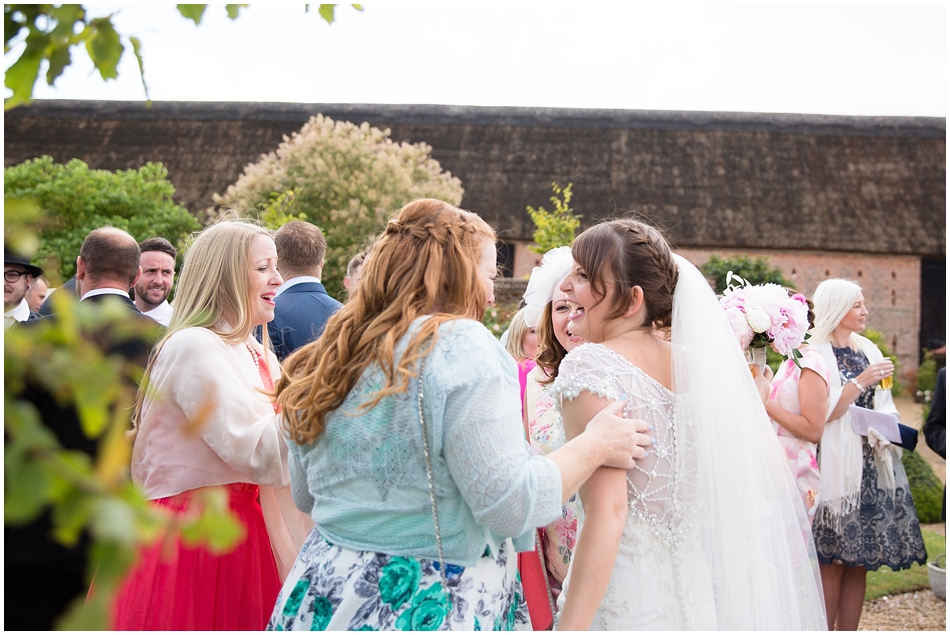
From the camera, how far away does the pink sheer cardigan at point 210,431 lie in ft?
8.23

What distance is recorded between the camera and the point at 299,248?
4473mm

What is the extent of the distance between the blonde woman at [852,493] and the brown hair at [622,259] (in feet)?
9.67

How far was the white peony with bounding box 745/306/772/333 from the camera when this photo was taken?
3.54 metres

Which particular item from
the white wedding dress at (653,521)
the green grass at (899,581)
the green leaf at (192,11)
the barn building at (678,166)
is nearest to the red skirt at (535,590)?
the white wedding dress at (653,521)

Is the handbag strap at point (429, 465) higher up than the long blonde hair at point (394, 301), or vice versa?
the long blonde hair at point (394, 301)

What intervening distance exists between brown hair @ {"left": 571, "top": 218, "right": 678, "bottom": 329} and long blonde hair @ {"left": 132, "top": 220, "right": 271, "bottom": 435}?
1.23 m

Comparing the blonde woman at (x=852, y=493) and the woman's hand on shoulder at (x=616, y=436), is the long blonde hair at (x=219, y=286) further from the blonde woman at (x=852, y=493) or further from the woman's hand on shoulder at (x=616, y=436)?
the blonde woman at (x=852, y=493)

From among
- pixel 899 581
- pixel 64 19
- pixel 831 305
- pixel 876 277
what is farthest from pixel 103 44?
pixel 876 277

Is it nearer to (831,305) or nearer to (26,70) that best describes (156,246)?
(26,70)

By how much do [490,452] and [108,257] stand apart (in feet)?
8.81

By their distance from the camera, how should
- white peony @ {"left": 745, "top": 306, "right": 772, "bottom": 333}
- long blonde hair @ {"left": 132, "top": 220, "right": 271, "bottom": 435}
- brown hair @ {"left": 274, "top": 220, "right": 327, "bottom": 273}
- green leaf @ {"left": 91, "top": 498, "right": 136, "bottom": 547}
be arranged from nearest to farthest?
1. green leaf @ {"left": 91, "top": 498, "right": 136, "bottom": 547}
2. long blonde hair @ {"left": 132, "top": 220, "right": 271, "bottom": 435}
3. white peony @ {"left": 745, "top": 306, "right": 772, "bottom": 333}
4. brown hair @ {"left": 274, "top": 220, "right": 327, "bottom": 273}

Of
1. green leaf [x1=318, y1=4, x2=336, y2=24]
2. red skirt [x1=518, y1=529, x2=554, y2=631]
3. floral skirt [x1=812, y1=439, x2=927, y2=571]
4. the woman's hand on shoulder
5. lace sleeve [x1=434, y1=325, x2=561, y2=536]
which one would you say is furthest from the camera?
floral skirt [x1=812, y1=439, x2=927, y2=571]

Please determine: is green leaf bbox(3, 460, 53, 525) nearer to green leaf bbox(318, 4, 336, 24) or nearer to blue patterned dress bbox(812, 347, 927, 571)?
green leaf bbox(318, 4, 336, 24)

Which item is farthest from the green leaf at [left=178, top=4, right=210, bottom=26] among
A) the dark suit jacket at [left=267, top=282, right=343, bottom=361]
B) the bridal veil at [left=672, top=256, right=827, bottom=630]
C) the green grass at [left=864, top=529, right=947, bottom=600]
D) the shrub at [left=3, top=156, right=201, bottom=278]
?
the shrub at [left=3, top=156, right=201, bottom=278]
